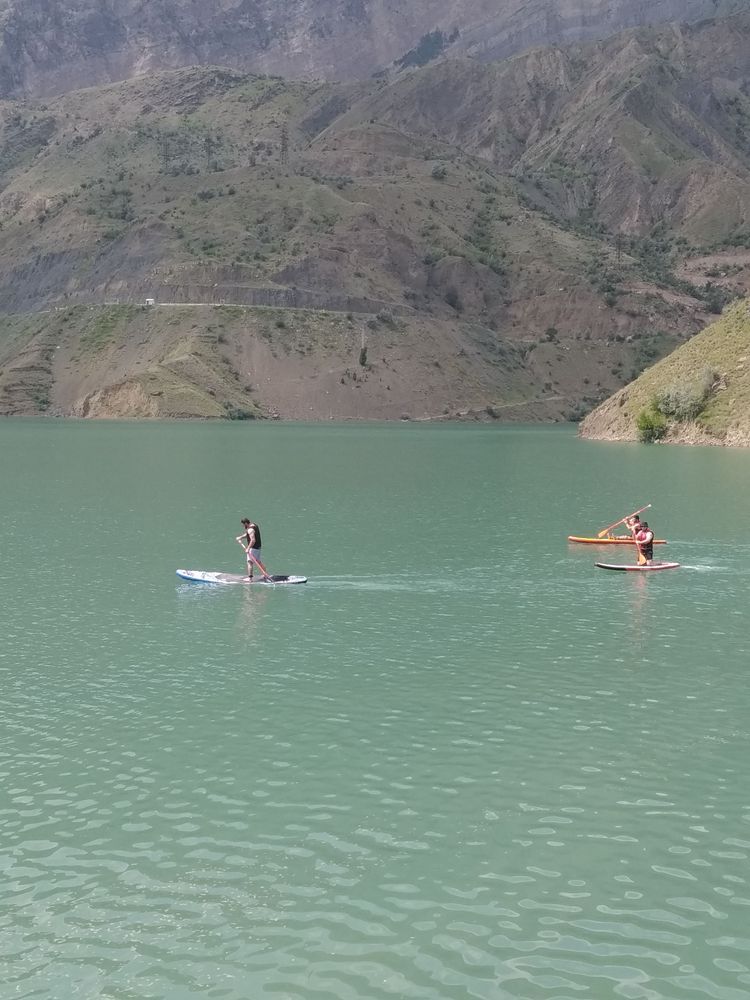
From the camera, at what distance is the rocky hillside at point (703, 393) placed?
124688 mm

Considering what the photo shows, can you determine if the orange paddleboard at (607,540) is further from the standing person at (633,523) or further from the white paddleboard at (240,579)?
the white paddleboard at (240,579)

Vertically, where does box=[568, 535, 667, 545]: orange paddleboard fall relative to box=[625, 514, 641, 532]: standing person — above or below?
below

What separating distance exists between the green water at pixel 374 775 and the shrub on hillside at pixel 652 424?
268ft

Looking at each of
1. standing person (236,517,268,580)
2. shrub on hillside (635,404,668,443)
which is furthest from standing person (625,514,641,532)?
shrub on hillside (635,404,668,443)

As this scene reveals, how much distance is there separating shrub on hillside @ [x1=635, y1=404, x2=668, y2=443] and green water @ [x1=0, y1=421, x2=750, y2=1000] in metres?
81.5

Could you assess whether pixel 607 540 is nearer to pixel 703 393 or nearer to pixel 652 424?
pixel 703 393

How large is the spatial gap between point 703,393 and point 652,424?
296 inches

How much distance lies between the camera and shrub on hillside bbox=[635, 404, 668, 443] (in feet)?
434

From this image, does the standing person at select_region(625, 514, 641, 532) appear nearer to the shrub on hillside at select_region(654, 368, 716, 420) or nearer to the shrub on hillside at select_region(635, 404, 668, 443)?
the shrub on hillside at select_region(654, 368, 716, 420)

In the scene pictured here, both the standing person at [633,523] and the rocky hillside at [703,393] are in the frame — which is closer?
the standing person at [633,523]

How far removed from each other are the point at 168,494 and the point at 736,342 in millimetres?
79585

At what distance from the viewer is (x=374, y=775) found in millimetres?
22625

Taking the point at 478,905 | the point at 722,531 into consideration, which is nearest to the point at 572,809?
the point at 478,905

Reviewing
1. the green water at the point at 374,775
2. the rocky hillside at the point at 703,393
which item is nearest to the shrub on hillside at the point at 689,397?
the rocky hillside at the point at 703,393
